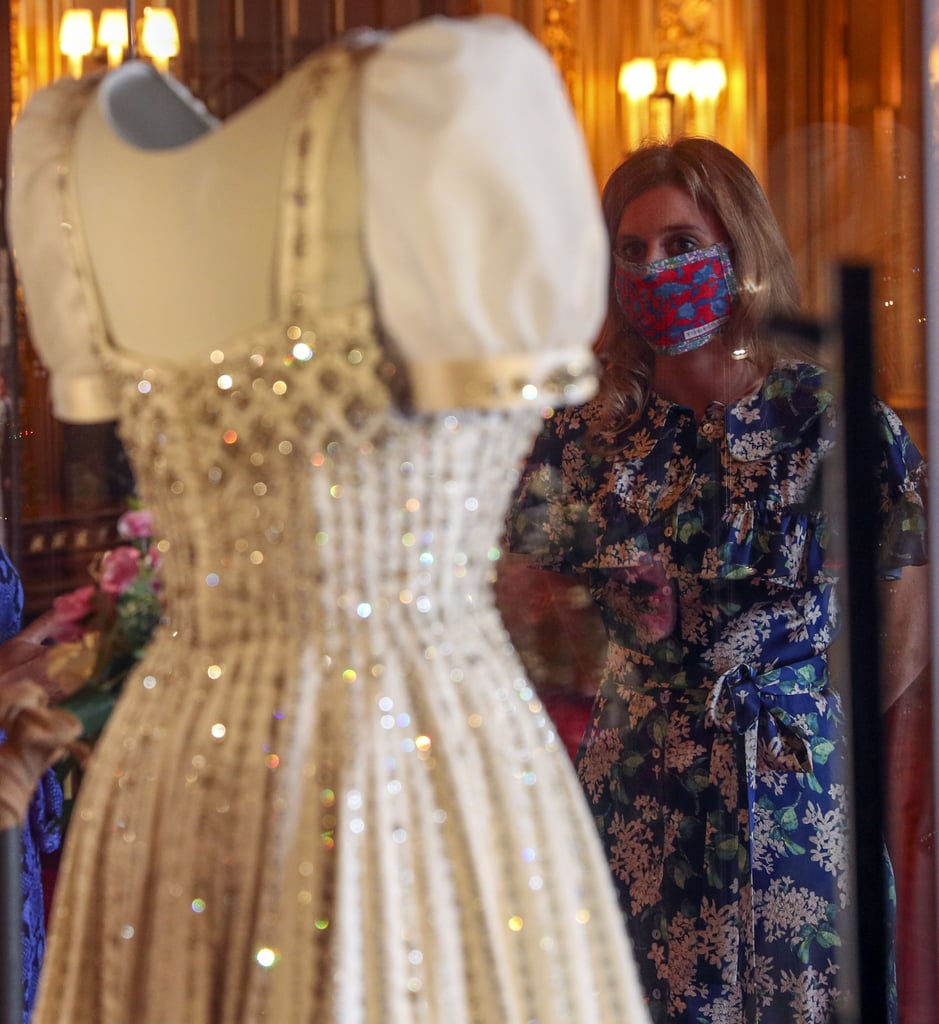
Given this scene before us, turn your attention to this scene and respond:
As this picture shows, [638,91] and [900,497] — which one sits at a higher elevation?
[638,91]

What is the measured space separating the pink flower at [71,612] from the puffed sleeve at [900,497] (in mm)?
637

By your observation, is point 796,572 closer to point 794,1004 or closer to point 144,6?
point 794,1004

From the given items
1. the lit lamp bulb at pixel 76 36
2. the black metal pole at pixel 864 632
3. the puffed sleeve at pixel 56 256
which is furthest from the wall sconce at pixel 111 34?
the black metal pole at pixel 864 632

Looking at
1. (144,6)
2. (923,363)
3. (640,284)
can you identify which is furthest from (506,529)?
(144,6)

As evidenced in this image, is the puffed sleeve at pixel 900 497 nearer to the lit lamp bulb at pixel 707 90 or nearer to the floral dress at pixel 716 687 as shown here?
the floral dress at pixel 716 687

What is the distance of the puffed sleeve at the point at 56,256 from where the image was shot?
693mm

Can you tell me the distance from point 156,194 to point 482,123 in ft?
0.61

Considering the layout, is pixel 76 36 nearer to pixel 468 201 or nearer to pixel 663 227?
pixel 663 227

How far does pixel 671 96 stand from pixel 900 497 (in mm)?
379

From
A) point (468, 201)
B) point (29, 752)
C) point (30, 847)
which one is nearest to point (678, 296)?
point (468, 201)

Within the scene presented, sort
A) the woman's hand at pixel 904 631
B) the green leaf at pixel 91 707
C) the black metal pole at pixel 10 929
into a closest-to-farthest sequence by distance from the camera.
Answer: the green leaf at pixel 91 707 < the black metal pole at pixel 10 929 < the woman's hand at pixel 904 631

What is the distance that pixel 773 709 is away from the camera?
42.3 inches

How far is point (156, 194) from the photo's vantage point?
2.21ft

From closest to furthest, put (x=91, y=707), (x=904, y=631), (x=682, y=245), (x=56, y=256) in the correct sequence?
(x=56, y=256) < (x=91, y=707) < (x=682, y=245) < (x=904, y=631)
